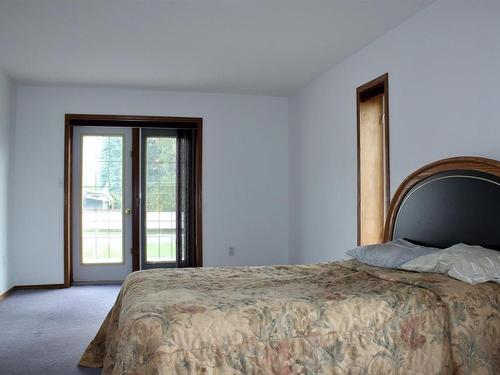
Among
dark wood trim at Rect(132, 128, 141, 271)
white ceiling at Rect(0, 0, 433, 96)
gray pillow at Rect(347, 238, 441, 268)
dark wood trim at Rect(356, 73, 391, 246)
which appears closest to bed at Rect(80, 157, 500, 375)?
gray pillow at Rect(347, 238, 441, 268)

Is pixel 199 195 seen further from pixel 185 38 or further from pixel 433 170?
pixel 433 170

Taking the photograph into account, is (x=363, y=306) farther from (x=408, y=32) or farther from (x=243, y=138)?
(x=243, y=138)

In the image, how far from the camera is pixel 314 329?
203 centimetres

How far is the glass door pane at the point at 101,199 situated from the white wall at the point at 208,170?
47cm

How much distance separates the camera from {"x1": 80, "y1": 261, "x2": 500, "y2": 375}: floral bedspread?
1870 millimetres

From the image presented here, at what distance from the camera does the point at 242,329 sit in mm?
1939

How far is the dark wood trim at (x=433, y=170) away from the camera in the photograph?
2676mm

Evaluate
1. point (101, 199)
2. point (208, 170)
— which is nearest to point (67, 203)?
point (101, 199)

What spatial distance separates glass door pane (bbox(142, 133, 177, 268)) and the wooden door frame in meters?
0.12

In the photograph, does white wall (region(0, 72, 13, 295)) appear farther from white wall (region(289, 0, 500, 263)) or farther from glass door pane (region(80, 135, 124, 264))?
white wall (region(289, 0, 500, 263))

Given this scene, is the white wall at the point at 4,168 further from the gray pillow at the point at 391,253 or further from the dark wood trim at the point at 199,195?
the gray pillow at the point at 391,253

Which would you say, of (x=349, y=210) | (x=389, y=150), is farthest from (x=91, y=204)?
(x=389, y=150)

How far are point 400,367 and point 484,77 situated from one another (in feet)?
5.80

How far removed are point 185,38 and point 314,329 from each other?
2800mm
